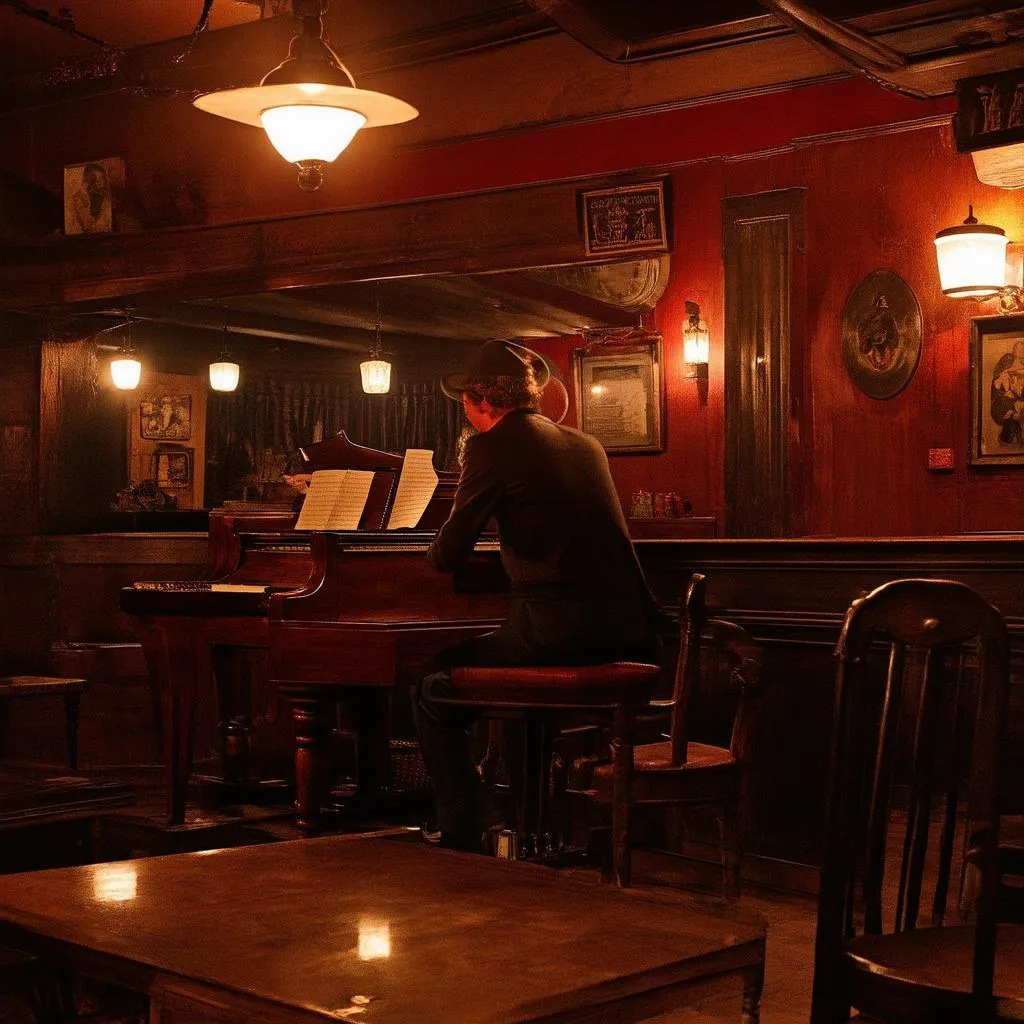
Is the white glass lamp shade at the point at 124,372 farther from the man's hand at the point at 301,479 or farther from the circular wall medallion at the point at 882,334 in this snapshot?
the man's hand at the point at 301,479

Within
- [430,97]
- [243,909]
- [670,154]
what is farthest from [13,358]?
[243,909]

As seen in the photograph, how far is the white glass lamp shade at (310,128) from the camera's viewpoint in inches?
164

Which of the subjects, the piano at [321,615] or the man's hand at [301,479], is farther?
the man's hand at [301,479]

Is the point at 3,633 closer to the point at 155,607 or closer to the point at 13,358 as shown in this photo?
the point at 13,358

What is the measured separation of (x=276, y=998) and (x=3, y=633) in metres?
7.90

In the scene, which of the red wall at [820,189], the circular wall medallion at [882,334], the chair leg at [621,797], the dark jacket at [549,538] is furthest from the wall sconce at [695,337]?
the chair leg at [621,797]

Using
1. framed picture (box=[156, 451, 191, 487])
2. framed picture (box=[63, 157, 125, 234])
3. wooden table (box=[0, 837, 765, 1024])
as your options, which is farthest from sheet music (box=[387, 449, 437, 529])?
framed picture (box=[156, 451, 191, 487])

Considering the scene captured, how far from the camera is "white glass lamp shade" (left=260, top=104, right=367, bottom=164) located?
4.17m

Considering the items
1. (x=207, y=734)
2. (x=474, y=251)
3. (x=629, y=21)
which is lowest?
(x=207, y=734)

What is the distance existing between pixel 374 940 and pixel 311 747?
2.82m

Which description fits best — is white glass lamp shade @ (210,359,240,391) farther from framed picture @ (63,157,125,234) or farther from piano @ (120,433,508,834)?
piano @ (120,433,508,834)

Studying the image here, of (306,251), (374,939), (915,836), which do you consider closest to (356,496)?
(915,836)

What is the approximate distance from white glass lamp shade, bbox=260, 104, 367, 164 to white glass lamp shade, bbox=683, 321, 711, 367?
536 cm

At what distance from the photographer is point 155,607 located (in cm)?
479
